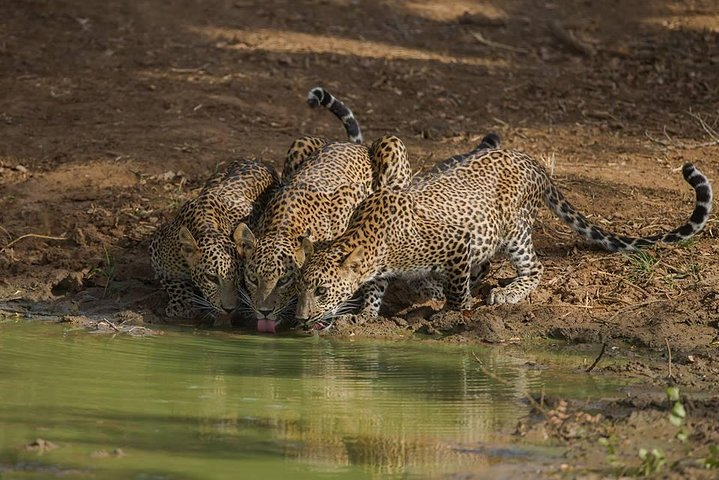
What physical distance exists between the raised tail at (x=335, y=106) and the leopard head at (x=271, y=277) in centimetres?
201

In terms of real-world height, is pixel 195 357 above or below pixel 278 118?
below

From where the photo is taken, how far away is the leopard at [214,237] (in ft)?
36.5

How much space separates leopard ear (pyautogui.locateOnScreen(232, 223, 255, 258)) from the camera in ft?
36.6

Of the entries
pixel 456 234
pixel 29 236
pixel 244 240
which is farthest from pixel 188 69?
pixel 456 234

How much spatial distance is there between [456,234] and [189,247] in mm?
2027

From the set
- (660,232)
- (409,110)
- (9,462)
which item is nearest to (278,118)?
(409,110)

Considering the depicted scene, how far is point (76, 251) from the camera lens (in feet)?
41.4

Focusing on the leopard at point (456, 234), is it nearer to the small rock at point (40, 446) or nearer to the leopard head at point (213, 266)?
the leopard head at point (213, 266)

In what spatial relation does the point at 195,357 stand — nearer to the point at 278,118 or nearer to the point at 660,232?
the point at 660,232

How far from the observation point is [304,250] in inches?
438

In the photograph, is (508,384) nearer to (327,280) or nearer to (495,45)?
(327,280)

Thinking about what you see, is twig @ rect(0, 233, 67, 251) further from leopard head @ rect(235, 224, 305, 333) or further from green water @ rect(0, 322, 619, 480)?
leopard head @ rect(235, 224, 305, 333)

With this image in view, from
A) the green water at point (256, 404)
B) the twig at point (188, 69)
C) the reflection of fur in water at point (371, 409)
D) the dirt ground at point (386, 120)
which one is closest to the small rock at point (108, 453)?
the green water at point (256, 404)

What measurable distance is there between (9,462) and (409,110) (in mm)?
9722
